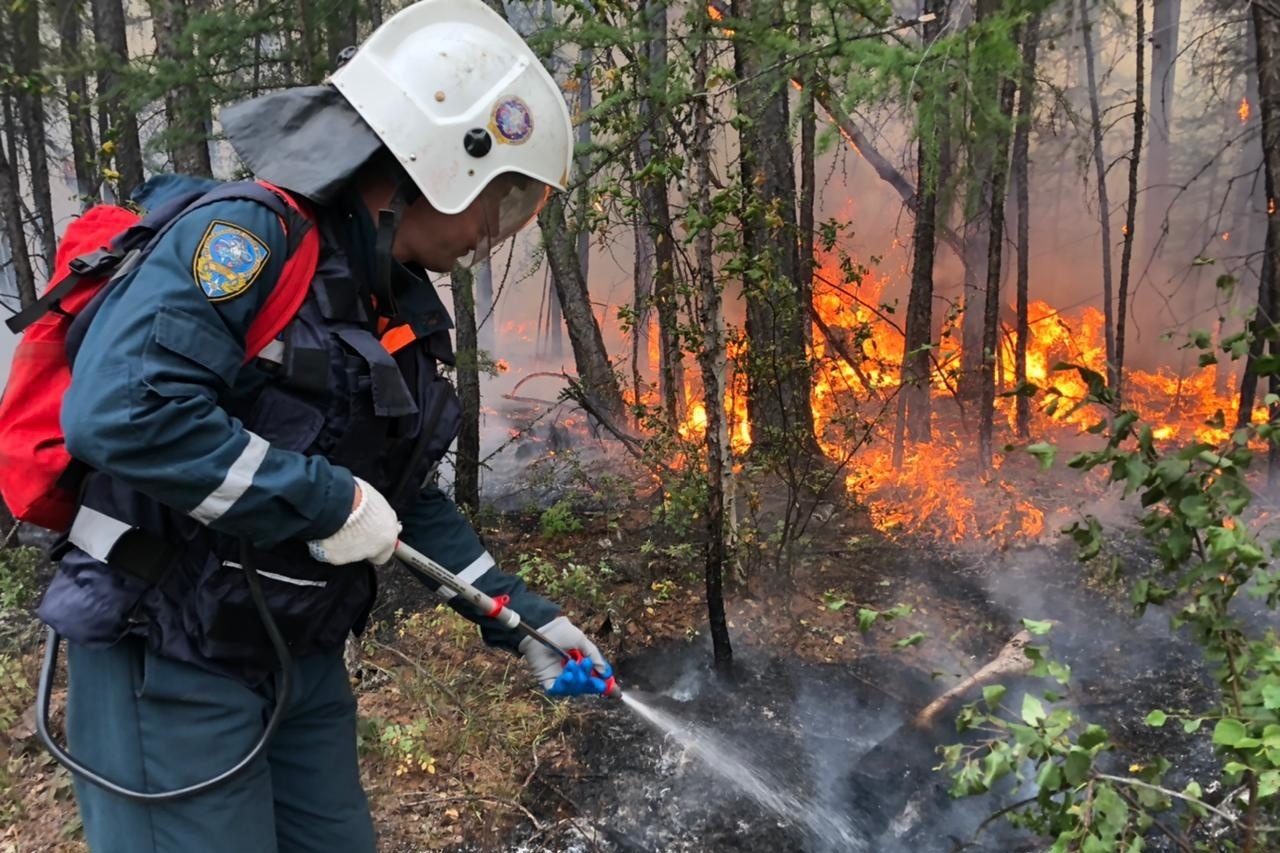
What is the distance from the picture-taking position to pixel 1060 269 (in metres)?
22.0

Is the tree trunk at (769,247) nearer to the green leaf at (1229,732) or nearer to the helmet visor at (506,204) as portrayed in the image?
the helmet visor at (506,204)

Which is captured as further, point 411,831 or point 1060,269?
point 1060,269

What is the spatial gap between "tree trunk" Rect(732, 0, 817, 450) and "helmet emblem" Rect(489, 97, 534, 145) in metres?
1.68

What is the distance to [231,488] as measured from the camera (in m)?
1.63

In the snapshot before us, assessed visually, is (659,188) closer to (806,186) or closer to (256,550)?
(256,550)

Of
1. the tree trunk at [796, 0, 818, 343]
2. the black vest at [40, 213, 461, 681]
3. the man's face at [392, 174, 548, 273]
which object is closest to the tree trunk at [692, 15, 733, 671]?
the tree trunk at [796, 0, 818, 343]

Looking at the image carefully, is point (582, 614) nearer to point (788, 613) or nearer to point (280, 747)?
point (788, 613)

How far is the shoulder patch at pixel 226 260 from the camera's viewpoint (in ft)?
5.38

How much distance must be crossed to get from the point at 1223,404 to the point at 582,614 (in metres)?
13.4

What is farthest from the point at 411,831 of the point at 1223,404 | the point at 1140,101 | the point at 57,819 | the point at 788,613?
the point at 1223,404

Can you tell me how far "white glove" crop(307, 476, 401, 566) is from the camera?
1.83m

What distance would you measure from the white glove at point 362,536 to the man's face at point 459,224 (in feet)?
1.99

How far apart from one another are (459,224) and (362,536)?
Result: 0.83 metres

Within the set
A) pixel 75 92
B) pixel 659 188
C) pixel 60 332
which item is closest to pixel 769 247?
pixel 659 188
